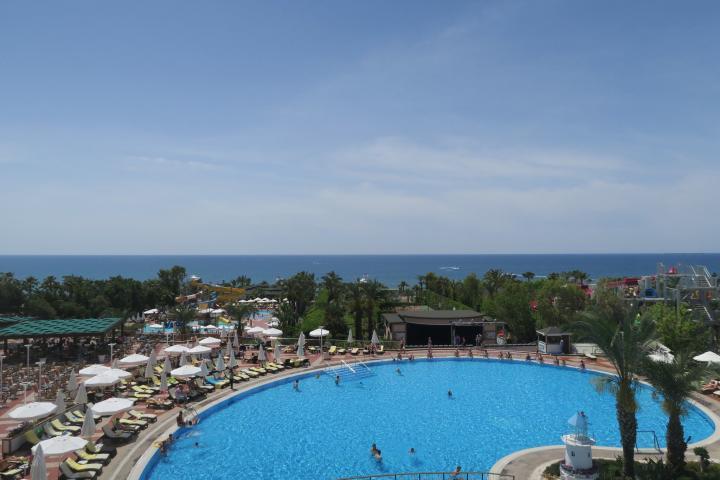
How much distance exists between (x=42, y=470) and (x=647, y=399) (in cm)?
2791

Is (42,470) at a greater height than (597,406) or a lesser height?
greater

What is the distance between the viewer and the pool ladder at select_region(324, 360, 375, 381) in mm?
31552

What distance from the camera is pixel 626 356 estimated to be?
577 inches

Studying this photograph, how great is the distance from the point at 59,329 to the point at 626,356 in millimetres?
33115

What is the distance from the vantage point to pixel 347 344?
3900cm

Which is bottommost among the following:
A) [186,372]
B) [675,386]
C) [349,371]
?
[349,371]

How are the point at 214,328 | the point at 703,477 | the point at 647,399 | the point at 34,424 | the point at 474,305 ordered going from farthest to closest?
the point at 474,305 < the point at 214,328 < the point at 647,399 < the point at 34,424 < the point at 703,477

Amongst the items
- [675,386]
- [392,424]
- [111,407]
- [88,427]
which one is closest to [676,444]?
[675,386]

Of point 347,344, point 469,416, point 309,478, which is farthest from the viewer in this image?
point 347,344

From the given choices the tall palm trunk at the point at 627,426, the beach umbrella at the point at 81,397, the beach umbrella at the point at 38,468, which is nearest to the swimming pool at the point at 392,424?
the beach umbrella at the point at 38,468

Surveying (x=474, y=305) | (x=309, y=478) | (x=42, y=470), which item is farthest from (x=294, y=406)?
(x=474, y=305)

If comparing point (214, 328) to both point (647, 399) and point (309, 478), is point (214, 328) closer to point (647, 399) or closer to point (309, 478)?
point (309, 478)

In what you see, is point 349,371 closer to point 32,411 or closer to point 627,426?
point 32,411

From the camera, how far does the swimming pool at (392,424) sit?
1873 cm
